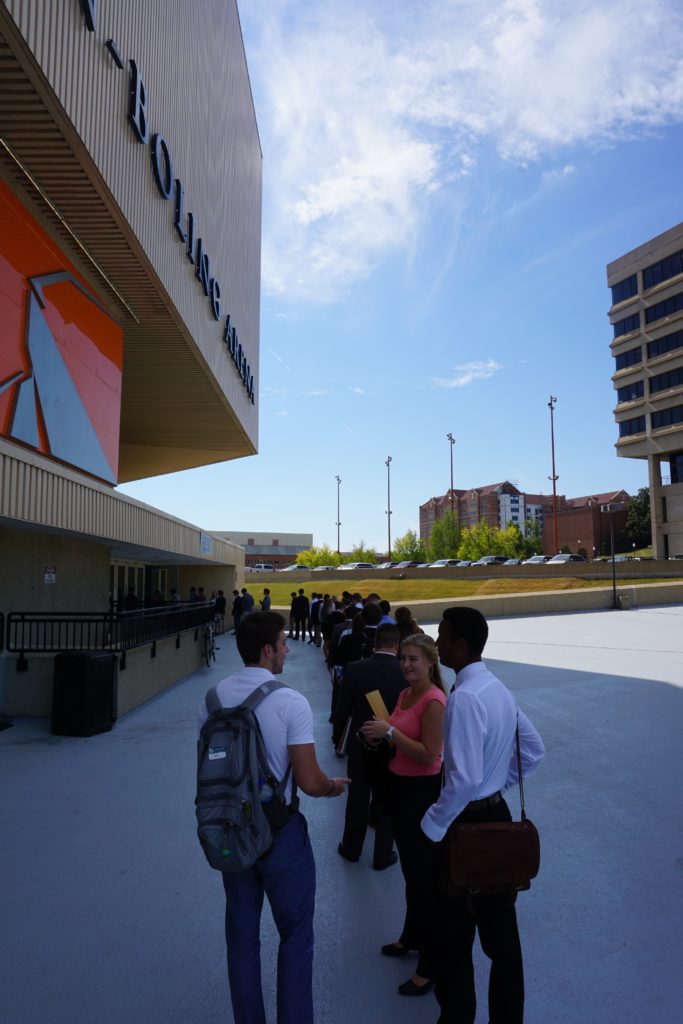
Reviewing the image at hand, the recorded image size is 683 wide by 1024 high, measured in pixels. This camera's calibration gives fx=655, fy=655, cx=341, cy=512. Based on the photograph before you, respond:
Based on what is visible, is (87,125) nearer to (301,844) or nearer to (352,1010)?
(301,844)

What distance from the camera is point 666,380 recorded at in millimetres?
67250

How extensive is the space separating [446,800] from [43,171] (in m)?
10.1

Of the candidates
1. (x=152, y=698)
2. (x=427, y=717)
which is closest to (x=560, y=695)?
(x=152, y=698)

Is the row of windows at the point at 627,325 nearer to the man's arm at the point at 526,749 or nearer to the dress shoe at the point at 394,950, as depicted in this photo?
the man's arm at the point at 526,749

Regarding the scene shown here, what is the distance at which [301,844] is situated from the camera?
9.02 ft

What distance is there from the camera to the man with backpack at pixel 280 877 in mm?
2660

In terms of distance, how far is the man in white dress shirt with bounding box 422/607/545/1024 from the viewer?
2.75 m

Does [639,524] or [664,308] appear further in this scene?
[639,524]

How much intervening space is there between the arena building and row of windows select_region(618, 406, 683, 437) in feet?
194

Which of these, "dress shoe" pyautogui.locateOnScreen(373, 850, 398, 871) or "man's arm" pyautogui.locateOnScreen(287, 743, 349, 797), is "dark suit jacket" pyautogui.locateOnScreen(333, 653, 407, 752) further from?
"man's arm" pyautogui.locateOnScreen(287, 743, 349, 797)

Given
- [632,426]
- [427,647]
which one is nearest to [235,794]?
[427,647]

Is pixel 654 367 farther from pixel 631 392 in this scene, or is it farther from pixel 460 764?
pixel 460 764

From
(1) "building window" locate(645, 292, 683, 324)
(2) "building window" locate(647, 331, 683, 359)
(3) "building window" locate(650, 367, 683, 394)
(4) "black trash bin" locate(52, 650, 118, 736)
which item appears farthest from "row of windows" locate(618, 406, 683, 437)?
(4) "black trash bin" locate(52, 650, 118, 736)

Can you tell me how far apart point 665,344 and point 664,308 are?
12.0 feet
